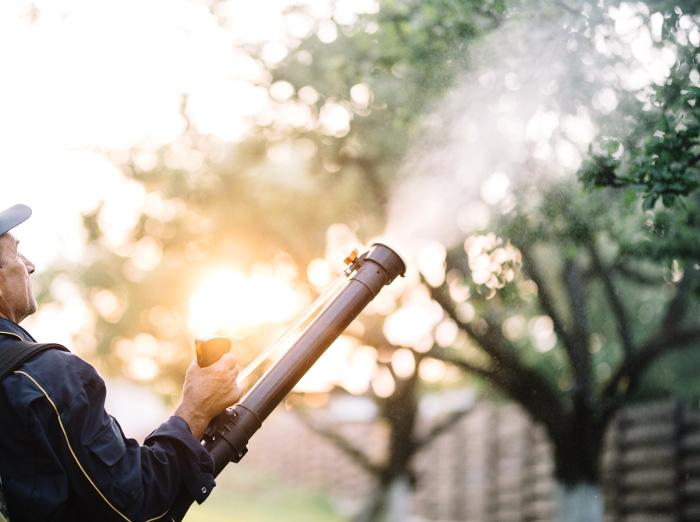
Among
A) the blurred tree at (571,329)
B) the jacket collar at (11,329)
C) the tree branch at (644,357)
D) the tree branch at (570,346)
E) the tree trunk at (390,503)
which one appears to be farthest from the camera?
Answer: the tree trunk at (390,503)

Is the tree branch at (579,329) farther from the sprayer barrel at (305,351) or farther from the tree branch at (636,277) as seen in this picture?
the sprayer barrel at (305,351)

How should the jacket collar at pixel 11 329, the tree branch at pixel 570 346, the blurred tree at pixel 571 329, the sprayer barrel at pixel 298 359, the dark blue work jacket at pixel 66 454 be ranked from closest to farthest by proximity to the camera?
the dark blue work jacket at pixel 66 454 < the jacket collar at pixel 11 329 < the sprayer barrel at pixel 298 359 < the blurred tree at pixel 571 329 < the tree branch at pixel 570 346

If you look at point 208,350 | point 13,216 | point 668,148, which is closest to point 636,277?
point 668,148

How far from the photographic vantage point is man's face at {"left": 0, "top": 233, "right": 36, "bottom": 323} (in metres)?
2.42

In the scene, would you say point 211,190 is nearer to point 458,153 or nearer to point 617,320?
point 458,153

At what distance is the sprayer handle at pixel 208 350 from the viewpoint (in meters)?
2.49

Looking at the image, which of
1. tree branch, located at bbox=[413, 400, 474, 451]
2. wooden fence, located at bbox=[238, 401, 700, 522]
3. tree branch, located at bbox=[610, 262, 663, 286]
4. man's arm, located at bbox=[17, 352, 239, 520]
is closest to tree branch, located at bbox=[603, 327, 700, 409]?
tree branch, located at bbox=[610, 262, 663, 286]

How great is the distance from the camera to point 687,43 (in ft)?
13.0

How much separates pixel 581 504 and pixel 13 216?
7.04 meters

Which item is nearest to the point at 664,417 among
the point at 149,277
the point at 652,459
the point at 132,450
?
the point at 652,459

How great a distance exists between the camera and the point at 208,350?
2.49m

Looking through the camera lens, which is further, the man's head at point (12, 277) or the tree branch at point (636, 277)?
the tree branch at point (636, 277)

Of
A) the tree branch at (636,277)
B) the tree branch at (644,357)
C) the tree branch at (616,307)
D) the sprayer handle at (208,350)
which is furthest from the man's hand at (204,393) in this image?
the tree branch at (636,277)

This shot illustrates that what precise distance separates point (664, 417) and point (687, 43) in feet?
22.2
